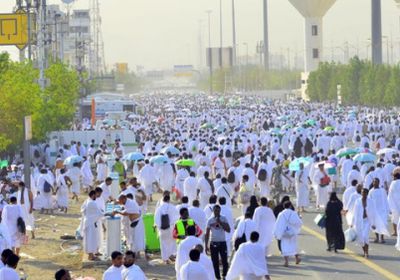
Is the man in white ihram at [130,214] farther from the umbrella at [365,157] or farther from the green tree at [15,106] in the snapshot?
the green tree at [15,106]

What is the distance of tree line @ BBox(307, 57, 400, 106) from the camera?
232ft

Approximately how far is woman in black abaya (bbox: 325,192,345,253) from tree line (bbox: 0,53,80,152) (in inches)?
580

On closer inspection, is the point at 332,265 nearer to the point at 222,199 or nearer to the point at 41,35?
the point at 222,199

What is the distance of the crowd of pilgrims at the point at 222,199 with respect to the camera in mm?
14266

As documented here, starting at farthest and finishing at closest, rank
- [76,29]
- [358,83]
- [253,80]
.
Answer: [253,80] → [76,29] → [358,83]

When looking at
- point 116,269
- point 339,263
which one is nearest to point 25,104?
point 339,263

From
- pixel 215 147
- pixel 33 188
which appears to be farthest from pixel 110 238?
pixel 215 147

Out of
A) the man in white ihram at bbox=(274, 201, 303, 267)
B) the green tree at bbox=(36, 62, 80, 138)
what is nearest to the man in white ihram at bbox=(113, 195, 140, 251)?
the man in white ihram at bbox=(274, 201, 303, 267)

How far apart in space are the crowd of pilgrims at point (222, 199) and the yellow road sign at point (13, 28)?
5496mm

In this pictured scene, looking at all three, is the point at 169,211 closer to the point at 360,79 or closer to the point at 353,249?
the point at 353,249

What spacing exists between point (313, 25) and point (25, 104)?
76565mm

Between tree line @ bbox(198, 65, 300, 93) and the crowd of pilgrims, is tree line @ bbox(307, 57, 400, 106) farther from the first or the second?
tree line @ bbox(198, 65, 300, 93)

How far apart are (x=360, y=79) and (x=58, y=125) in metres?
39.4

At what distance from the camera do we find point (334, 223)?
17.2 m
